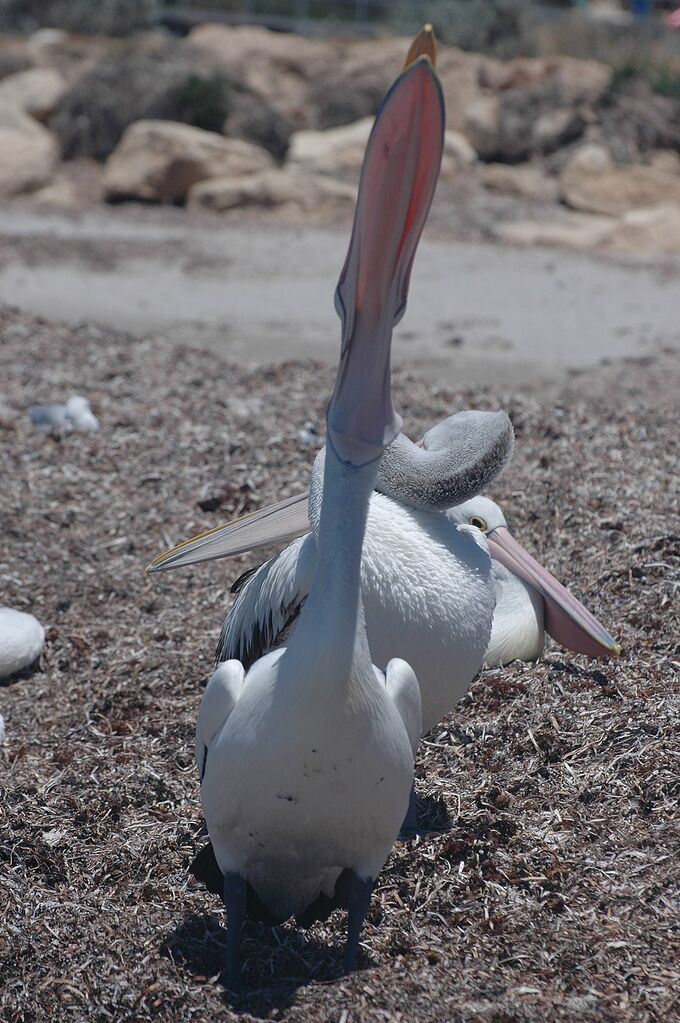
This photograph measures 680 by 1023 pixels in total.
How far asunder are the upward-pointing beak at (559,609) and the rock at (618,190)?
30.7 feet

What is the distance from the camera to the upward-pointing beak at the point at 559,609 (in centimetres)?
360

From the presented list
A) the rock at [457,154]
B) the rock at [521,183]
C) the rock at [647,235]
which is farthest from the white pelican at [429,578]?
the rock at [457,154]

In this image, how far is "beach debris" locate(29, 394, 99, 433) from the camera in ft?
19.9

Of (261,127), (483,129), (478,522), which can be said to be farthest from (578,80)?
(478,522)

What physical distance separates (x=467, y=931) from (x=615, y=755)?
2.81 ft

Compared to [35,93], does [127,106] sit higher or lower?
higher

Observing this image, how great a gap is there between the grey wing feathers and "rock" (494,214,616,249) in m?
8.39

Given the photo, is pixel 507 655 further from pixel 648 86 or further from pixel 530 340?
pixel 648 86

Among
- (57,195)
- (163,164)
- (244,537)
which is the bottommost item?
(57,195)

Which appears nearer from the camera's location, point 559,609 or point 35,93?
point 559,609

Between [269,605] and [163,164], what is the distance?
405 inches

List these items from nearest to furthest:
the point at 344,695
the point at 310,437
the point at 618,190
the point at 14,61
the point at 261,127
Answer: the point at 344,695 < the point at 310,437 < the point at 618,190 < the point at 261,127 < the point at 14,61

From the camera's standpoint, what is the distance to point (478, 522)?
3.79 metres

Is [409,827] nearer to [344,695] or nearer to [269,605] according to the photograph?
[269,605]
